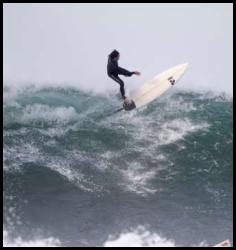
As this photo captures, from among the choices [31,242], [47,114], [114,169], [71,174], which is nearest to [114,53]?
[114,169]

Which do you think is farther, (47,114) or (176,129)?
(47,114)

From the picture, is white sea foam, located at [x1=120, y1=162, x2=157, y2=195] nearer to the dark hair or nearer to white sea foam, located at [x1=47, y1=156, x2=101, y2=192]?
white sea foam, located at [x1=47, y1=156, x2=101, y2=192]

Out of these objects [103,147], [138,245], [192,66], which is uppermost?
[192,66]

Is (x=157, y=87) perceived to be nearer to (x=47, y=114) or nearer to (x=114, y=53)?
(x=114, y=53)

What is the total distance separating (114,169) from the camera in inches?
613

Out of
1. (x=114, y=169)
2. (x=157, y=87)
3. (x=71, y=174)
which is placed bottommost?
(x=71, y=174)

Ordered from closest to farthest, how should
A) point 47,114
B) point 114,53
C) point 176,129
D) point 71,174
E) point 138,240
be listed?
point 114,53 → point 138,240 → point 71,174 → point 176,129 → point 47,114

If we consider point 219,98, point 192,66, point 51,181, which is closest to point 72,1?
point 192,66

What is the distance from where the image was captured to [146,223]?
13617 mm

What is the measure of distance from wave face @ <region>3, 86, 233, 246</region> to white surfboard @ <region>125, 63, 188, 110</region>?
7.58 ft

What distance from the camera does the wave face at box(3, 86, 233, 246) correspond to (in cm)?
1351

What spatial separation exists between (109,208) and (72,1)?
12877 mm

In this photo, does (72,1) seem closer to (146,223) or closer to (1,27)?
(1,27)

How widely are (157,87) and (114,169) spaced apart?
336 centimetres
